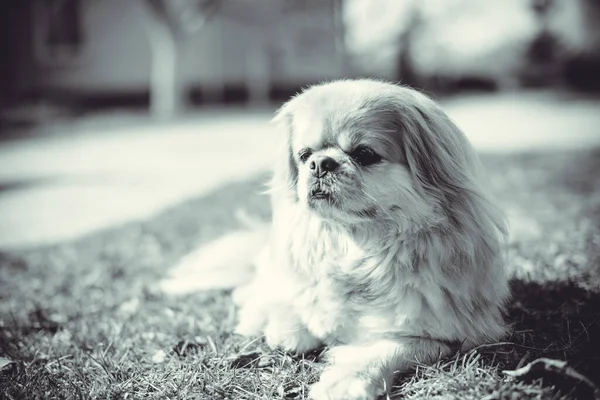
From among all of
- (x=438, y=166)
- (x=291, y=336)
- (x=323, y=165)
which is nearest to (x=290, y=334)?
(x=291, y=336)

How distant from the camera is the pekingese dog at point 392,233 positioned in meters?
2.34

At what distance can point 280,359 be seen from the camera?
2.58m

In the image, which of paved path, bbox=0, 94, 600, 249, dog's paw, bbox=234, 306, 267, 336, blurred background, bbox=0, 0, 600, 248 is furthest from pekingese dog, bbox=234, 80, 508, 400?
blurred background, bbox=0, 0, 600, 248

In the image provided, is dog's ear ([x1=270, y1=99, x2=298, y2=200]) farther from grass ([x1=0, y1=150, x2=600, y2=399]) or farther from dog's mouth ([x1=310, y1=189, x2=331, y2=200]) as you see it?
grass ([x1=0, y1=150, x2=600, y2=399])

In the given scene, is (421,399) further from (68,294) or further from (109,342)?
(68,294)

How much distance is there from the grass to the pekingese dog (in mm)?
149

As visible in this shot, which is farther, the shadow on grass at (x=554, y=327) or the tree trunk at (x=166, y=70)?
the tree trunk at (x=166, y=70)

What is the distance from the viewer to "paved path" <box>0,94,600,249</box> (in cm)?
A: 609

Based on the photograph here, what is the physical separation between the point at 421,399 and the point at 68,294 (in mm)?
2732

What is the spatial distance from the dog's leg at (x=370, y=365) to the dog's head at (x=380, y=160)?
0.52m

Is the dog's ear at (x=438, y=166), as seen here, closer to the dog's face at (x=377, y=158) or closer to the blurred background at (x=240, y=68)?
the dog's face at (x=377, y=158)

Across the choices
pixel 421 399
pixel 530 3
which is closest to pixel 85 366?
pixel 421 399

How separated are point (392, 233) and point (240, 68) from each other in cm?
1703

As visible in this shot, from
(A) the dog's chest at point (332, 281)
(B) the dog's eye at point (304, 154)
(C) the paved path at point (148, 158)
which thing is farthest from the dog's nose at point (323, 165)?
(C) the paved path at point (148, 158)
